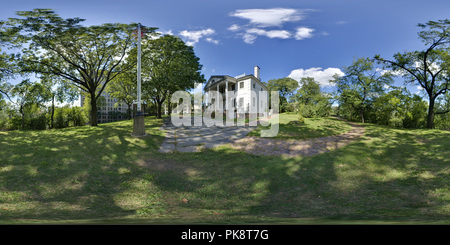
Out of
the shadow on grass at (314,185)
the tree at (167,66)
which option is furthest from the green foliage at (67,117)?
the shadow on grass at (314,185)

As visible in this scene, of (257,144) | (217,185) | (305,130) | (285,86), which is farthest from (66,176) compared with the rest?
(285,86)

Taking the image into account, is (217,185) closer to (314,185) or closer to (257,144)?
(314,185)

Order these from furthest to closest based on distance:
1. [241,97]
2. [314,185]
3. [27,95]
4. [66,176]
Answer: [241,97]
[27,95]
[66,176]
[314,185]

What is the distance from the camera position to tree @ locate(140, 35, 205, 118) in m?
19.5

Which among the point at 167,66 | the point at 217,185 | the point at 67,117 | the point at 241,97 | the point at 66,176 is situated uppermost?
the point at 167,66

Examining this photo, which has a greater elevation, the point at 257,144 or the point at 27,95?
the point at 27,95

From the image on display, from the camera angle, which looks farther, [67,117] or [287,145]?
[67,117]

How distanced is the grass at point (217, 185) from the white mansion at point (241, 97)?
18.9 m

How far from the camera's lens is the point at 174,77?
63.9 ft

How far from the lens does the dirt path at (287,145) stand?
31.1 feet

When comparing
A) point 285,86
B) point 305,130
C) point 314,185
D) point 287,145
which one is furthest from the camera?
point 285,86

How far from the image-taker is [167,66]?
819 inches

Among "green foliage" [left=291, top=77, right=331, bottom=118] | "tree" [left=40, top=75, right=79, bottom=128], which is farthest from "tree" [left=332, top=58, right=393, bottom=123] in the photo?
"tree" [left=40, top=75, right=79, bottom=128]

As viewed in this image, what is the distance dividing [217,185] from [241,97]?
2384 centimetres
